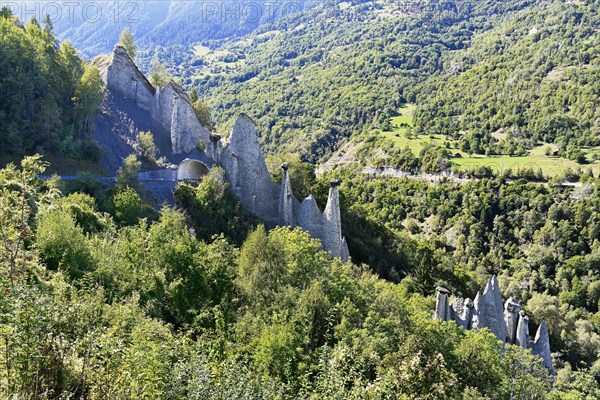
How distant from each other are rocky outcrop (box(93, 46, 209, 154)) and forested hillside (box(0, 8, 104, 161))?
3131mm

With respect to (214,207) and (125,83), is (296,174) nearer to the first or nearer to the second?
(214,207)

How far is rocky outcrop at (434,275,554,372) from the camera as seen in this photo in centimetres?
3372

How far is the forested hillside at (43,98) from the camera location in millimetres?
35312

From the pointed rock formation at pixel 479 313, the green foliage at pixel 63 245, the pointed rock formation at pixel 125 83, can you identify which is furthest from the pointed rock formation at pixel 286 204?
the green foliage at pixel 63 245

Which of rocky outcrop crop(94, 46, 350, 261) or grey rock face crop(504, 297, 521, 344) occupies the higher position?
rocky outcrop crop(94, 46, 350, 261)

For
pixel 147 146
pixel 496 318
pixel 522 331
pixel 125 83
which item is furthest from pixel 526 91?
pixel 147 146

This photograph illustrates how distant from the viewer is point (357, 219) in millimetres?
48344

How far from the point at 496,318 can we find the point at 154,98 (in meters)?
31.0

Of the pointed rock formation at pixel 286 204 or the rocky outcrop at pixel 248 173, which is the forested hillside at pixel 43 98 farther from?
the pointed rock formation at pixel 286 204

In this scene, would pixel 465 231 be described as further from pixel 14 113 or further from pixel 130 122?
pixel 14 113

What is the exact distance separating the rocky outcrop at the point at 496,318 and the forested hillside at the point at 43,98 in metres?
27.6

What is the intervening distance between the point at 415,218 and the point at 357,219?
52.6 metres

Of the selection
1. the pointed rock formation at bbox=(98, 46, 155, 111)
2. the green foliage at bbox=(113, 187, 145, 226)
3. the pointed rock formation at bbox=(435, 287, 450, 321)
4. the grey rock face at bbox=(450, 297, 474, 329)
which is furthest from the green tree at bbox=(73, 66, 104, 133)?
the grey rock face at bbox=(450, 297, 474, 329)

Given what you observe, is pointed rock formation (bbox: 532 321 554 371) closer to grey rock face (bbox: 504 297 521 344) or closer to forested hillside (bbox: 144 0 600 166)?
grey rock face (bbox: 504 297 521 344)
